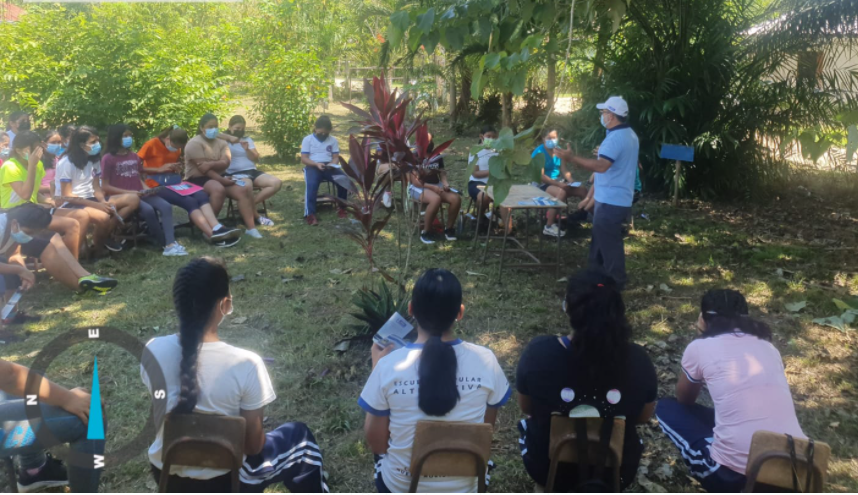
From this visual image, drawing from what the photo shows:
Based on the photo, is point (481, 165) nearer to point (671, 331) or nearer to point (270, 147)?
point (671, 331)

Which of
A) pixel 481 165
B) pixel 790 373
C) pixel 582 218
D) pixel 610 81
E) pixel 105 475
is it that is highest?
pixel 610 81

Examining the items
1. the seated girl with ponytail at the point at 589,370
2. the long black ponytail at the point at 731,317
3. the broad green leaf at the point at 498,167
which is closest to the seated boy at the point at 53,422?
the seated girl with ponytail at the point at 589,370

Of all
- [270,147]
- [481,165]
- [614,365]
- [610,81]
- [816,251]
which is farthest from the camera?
[270,147]

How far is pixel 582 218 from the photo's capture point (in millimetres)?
7645

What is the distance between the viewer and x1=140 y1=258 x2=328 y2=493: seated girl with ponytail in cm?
222

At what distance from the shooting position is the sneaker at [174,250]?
6.65 m

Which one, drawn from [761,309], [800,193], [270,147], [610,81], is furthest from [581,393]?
[270,147]

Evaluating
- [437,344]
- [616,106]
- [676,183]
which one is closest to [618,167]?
[616,106]

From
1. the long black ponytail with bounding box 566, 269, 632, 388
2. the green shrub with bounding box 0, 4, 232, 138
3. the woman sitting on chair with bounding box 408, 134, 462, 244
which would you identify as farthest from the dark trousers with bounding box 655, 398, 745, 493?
the green shrub with bounding box 0, 4, 232, 138

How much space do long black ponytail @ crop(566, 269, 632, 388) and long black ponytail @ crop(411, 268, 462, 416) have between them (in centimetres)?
47

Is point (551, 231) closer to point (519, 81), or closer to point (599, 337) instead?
point (519, 81)

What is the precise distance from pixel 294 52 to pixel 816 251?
29.9 ft

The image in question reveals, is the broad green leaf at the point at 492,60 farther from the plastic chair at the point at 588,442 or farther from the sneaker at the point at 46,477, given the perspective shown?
the sneaker at the point at 46,477

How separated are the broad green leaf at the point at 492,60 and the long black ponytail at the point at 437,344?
3.66ft
